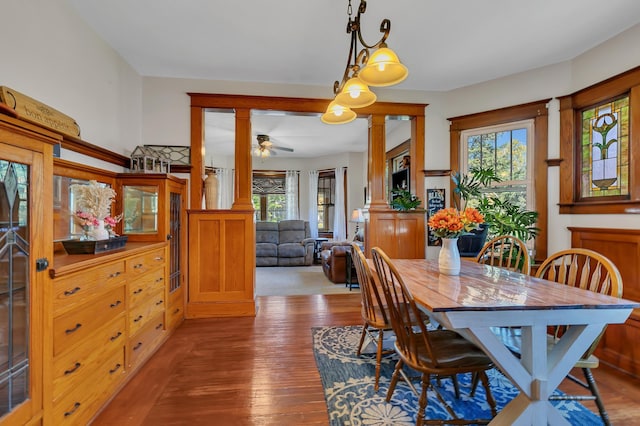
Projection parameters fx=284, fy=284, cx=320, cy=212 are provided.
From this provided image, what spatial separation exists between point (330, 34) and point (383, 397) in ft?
9.58

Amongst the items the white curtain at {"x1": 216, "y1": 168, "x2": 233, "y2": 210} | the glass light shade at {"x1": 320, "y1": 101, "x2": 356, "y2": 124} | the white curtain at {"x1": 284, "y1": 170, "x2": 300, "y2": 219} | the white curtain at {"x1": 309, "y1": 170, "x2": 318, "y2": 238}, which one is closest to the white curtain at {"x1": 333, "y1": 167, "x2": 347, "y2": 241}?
the white curtain at {"x1": 309, "y1": 170, "x2": 318, "y2": 238}

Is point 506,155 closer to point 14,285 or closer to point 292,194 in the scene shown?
point 14,285

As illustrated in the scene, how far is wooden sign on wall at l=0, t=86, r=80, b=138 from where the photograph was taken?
164cm

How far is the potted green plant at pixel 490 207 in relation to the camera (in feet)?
9.91

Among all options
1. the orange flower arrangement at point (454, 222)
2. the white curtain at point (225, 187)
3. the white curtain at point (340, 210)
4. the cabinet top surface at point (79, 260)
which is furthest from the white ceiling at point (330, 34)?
the white curtain at point (225, 187)

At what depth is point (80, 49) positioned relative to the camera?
2.34 metres

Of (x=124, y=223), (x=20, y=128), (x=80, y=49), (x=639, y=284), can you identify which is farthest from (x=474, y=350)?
(x=80, y=49)

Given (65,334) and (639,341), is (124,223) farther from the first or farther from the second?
(639,341)

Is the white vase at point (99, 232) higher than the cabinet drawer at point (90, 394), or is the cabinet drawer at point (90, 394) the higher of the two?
the white vase at point (99, 232)

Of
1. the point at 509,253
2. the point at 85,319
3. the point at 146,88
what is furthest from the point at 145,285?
the point at 509,253

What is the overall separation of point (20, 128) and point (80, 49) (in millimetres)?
1722

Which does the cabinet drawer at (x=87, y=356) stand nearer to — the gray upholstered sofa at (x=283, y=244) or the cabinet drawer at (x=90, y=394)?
the cabinet drawer at (x=90, y=394)

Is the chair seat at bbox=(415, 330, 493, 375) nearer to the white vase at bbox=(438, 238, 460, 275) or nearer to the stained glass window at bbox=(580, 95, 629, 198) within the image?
the white vase at bbox=(438, 238, 460, 275)

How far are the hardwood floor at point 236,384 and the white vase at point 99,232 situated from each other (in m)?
1.06
